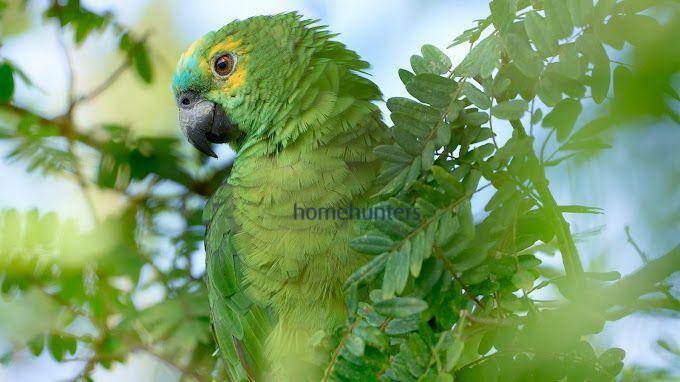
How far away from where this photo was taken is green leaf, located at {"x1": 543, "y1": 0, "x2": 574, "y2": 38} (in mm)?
768

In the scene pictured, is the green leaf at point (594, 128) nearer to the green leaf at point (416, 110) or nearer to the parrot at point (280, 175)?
the green leaf at point (416, 110)

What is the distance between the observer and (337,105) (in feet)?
4.72

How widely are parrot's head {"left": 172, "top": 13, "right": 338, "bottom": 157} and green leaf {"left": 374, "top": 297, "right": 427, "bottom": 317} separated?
0.76 metres

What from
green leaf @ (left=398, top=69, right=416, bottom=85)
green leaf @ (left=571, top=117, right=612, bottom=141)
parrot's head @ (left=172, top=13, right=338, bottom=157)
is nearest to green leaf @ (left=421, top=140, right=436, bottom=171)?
green leaf @ (left=398, top=69, right=416, bottom=85)

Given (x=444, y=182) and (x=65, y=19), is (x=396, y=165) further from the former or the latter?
(x=65, y=19)

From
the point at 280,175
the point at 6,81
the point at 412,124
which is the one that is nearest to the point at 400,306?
the point at 412,124

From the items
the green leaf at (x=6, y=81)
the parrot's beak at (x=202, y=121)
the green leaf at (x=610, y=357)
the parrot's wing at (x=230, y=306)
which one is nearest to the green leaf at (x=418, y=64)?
the green leaf at (x=610, y=357)

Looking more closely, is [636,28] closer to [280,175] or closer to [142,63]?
[280,175]

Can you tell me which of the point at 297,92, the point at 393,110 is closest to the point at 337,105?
the point at 297,92

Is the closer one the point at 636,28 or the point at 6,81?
the point at 636,28

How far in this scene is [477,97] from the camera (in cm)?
89

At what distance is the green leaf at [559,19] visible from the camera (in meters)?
0.77

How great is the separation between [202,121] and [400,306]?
0.98 metres

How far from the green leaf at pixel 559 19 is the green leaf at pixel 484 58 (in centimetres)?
9
